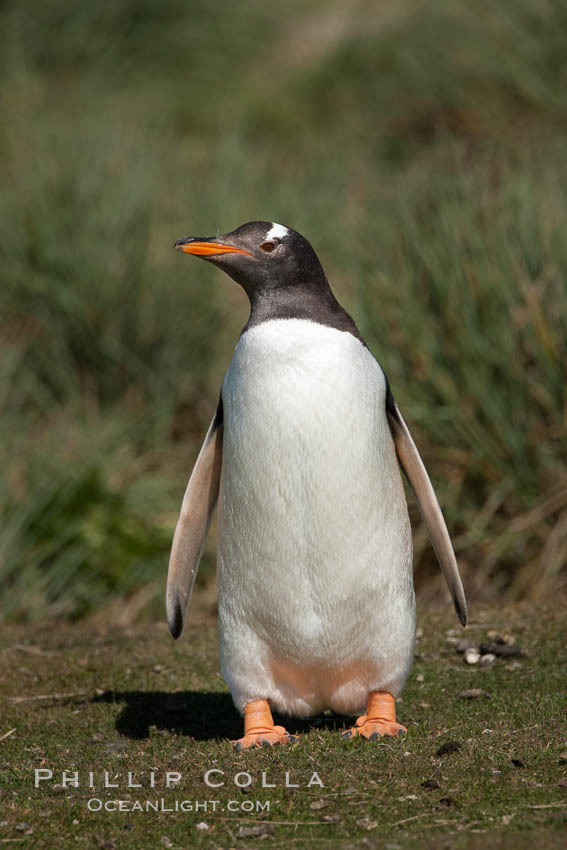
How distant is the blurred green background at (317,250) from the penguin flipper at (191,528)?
2687 millimetres

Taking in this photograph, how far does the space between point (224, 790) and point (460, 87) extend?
29.9ft

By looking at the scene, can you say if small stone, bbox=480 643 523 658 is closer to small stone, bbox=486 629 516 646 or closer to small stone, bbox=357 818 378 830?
small stone, bbox=486 629 516 646

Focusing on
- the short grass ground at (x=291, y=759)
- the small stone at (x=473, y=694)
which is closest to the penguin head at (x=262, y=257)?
the short grass ground at (x=291, y=759)

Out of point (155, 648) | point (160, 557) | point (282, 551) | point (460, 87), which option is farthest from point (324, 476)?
point (460, 87)

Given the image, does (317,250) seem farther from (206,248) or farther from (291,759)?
(291,759)

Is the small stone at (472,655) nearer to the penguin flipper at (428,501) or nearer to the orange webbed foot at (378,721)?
the penguin flipper at (428,501)

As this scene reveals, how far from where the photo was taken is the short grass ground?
2.89 metres

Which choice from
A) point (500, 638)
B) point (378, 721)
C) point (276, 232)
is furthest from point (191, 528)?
point (500, 638)

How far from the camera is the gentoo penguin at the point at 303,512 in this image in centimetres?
362

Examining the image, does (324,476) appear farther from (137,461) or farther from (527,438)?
(137,461)

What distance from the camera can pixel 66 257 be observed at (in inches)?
326

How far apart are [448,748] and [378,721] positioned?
0.43 metres

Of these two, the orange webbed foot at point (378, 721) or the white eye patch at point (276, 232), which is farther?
the white eye patch at point (276, 232)

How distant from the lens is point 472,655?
4.74 metres
